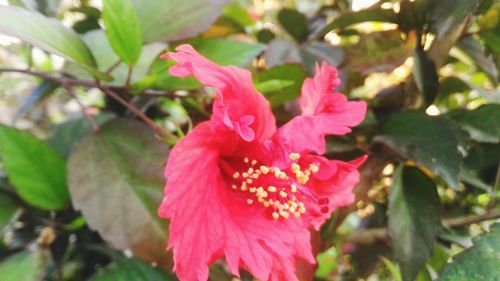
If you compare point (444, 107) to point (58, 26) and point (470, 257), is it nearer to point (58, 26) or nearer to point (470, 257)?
point (470, 257)

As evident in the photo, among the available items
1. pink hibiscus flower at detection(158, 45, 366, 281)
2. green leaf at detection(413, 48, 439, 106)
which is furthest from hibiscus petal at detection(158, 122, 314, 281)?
green leaf at detection(413, 48, 439, 106)

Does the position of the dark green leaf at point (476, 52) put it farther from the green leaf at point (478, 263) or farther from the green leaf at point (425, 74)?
the green leaf at point (478, 263)

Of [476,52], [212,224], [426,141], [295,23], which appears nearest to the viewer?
[212,224]

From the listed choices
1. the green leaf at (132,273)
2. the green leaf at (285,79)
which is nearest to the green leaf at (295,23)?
the green leaf at (285,79)

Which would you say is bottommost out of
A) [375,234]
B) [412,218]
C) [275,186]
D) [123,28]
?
[375,234]

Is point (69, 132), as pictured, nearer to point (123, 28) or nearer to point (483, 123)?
point (123, 28)

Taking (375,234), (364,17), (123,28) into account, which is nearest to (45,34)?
(123,28)

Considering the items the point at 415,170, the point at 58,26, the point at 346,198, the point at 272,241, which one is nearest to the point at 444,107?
the point at 415,170
